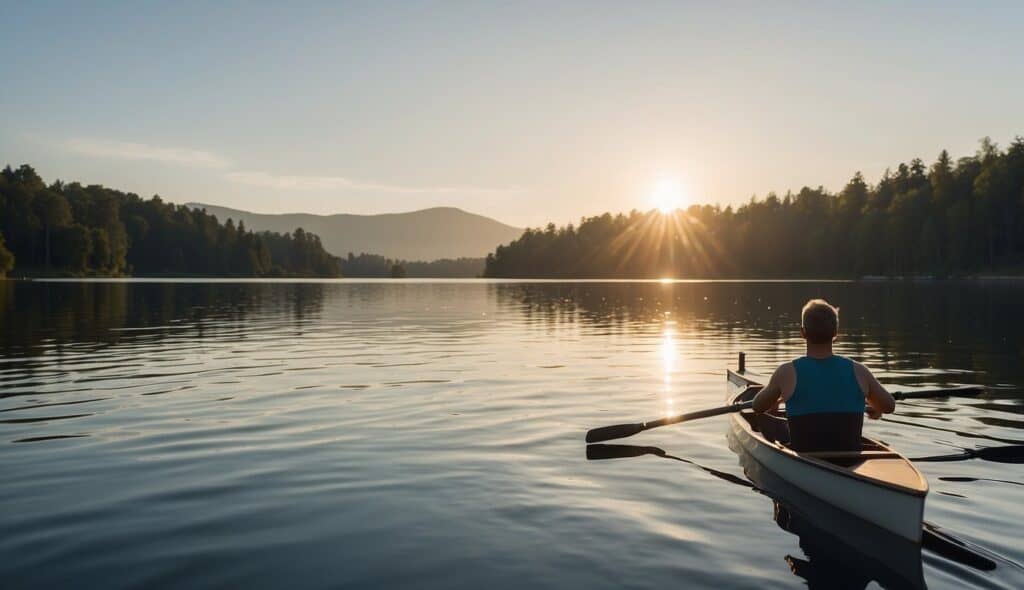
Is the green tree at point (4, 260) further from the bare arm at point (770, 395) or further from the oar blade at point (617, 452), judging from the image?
the bare arm at point (770, 395)

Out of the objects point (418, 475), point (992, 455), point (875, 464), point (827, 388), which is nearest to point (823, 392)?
point (827, 388)

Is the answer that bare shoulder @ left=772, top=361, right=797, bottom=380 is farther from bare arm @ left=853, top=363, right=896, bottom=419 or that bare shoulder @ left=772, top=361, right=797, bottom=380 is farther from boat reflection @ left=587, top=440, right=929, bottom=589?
boat reflection @ left=587, top=440, right=929, bottom=589

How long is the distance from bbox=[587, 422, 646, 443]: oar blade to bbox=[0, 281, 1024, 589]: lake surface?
0.50 metres

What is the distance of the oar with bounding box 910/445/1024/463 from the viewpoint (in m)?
12.9

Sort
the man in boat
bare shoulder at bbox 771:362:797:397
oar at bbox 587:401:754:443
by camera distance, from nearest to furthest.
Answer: the man in boat < bare shoulder at bbox 771:362:797:397 < oar at bbox 587:401:754:443

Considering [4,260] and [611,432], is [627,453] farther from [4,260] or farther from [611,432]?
[4,260]

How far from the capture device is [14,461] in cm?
1214

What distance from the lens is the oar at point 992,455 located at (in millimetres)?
12898

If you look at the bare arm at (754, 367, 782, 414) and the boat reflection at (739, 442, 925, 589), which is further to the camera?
the bare arm at (754, 367, 782, 414)

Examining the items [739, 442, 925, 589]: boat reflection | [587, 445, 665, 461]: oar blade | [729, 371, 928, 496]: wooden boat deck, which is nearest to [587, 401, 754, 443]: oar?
[587, 445, 665, 461]: oar blade

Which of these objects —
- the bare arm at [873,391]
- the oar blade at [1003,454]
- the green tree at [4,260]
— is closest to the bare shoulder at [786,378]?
the bare arm at [873,391]

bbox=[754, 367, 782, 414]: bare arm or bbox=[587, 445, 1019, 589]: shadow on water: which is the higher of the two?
bbox=[754, 367, 782, 414]: bare arm

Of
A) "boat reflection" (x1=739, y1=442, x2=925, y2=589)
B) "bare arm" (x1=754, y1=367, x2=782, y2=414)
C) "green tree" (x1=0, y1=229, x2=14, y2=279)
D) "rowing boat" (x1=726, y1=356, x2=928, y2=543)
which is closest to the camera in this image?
"boat reflection" (x1=739, y1=442, x2=925, y2=589)

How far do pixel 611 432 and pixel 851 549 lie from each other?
515 centimetres
